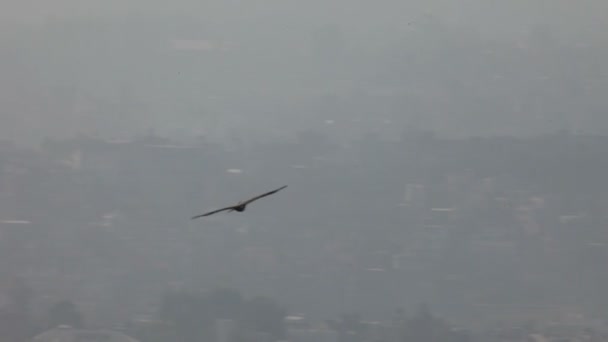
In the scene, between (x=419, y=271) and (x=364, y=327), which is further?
(x=419, y=271)

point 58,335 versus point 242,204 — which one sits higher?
point 242,204

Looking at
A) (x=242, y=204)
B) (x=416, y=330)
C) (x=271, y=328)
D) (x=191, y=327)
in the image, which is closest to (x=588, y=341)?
(x=416, y=330)

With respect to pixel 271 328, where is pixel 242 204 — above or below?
above

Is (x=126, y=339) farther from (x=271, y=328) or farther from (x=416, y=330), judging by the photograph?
(x=416, y=330)

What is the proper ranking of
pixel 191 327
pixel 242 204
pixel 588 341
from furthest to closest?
pixel 191 327 < pixel 588 341 < pixel 242 204

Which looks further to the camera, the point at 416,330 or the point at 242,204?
the point at 416,330

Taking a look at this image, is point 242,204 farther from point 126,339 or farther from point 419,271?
point 419,271

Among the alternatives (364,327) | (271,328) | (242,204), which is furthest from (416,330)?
(242,204)

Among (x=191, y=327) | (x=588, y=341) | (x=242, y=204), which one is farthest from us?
(x=191, y=327)
